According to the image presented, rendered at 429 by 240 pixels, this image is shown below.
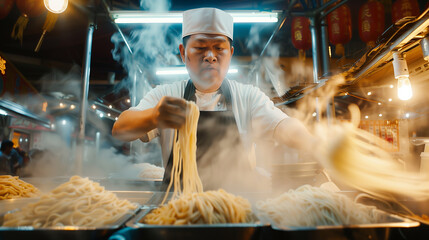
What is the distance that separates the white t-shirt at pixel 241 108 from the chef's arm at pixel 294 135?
0.07 metres

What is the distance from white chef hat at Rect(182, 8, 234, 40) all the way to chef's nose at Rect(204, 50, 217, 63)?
0.31 meters

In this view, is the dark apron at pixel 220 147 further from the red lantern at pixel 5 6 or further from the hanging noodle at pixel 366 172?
the red lantern at pixel 5 6

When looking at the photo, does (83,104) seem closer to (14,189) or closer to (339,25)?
(14,189)

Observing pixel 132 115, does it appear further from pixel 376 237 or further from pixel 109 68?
pixel 109 68

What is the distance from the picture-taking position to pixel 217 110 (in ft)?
9.43

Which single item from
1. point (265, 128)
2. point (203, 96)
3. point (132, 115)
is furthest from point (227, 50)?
point (132, 115)

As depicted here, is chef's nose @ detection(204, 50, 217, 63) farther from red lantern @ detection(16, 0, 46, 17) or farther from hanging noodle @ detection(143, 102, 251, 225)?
red lantern @ detection(16, 0, 46, 17)

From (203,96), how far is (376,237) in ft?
7.10

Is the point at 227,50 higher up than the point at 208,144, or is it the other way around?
the point at 227,50

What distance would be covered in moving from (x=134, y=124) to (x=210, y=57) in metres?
1.03

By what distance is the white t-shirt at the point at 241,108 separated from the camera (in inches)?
104

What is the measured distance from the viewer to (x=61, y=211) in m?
1.55

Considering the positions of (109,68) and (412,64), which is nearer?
(412,64)

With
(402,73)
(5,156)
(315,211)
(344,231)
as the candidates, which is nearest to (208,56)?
(315,211)
